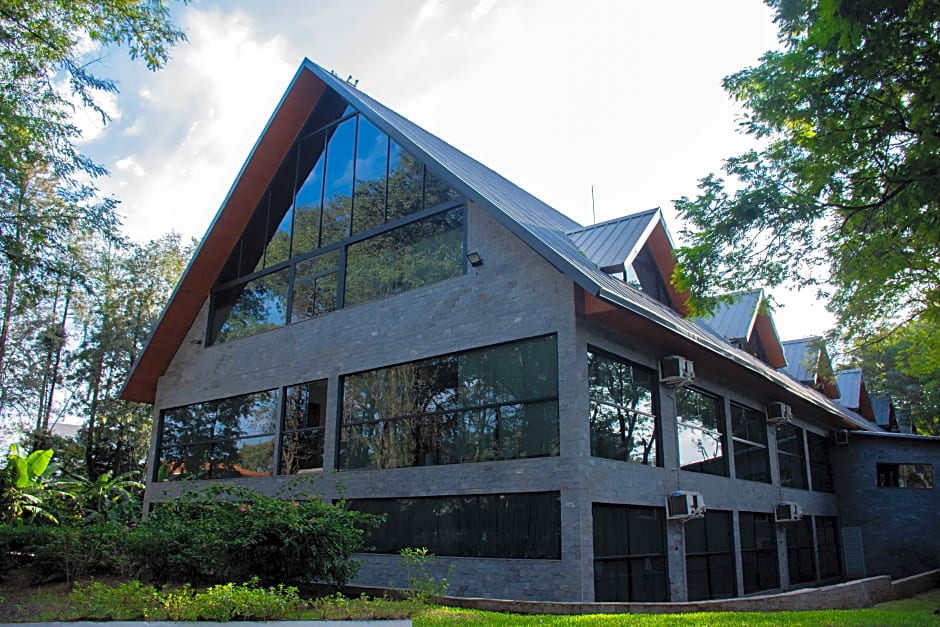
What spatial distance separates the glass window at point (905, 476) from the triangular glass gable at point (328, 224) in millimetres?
16949

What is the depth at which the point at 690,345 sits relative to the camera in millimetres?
13703

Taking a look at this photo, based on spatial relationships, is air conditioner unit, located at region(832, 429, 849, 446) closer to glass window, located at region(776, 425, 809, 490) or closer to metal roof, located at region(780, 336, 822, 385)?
metal roof, located at region(780, 336, 822, 385)

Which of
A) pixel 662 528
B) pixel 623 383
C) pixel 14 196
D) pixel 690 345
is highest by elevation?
pixel 14 196

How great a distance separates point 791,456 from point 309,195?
14.8 meters

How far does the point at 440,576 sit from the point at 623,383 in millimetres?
4550

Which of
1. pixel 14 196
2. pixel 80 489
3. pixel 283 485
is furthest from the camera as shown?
pixel 80 489

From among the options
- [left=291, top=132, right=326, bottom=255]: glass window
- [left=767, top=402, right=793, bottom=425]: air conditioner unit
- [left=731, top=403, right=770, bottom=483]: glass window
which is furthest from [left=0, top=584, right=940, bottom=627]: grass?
[left=291, top=132, right=326, bottom=255]: glass window

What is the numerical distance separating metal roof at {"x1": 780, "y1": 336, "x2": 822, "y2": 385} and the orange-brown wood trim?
655 inches

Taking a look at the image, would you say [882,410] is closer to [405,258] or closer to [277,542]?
[405,258]

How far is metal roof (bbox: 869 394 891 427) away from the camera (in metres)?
30.7

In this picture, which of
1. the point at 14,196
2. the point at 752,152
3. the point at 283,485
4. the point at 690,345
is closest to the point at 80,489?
the point at 283,485

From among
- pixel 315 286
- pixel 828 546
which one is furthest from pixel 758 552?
pixel 315 286

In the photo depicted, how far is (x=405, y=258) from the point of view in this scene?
1495 cm

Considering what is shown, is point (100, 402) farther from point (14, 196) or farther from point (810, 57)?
point (810, 57)
